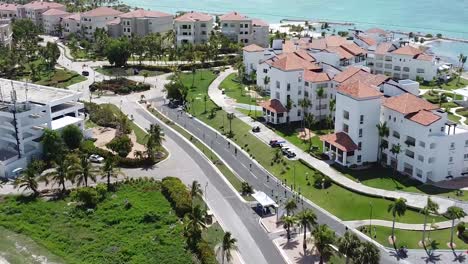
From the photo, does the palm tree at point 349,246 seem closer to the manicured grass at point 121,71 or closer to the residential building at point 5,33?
the manicured grass at point 121,71

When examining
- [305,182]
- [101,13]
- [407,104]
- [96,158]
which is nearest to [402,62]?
[407,104]

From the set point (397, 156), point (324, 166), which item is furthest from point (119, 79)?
point (397, 156)

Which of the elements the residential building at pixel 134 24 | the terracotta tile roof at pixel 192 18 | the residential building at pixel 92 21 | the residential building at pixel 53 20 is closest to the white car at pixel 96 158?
the terracotta tile roof at pixel 192 18

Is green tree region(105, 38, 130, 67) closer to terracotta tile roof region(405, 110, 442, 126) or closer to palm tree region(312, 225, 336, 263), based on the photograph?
terracotta tile roof region(405, 110, 442, 126)

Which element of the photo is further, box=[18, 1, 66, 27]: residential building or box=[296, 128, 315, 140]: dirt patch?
box=[18, 1, 66, 27]: residential building

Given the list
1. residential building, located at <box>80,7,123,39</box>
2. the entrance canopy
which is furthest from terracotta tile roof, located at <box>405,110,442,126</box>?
residential building, located at <box>80,7,123,39</box>
